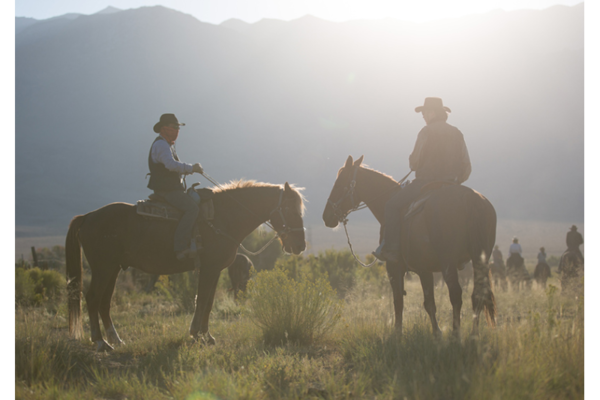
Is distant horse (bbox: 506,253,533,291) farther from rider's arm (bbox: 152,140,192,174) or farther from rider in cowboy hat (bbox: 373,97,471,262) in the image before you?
rider's arm (bbox: 152,140,192,174)

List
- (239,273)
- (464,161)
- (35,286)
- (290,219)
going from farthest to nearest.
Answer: (35,286), (239,273), (290,219), (464,161)

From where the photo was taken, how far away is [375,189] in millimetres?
6773

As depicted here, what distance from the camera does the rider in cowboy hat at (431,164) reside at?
218 inches

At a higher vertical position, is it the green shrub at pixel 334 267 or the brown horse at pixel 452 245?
the brown horse at pixel 452 245

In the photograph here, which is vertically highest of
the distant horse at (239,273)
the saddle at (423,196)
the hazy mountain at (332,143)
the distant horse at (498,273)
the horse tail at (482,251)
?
the hazy mountain at (332,143)

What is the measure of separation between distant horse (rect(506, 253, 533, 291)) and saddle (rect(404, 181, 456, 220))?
42.3 feet

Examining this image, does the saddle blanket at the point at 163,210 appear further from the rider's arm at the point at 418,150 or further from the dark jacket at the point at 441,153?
the dark jacket at the point at 441,153

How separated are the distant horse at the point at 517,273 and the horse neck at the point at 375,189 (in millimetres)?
12169

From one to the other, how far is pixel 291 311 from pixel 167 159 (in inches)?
124

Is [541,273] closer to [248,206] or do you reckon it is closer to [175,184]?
[248,206]

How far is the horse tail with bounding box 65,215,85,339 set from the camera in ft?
20.6

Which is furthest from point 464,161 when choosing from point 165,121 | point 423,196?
point 165,121

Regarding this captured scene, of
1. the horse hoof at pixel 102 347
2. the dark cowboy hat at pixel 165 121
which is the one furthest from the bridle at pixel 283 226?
the horse hoof at pixel 102 347
